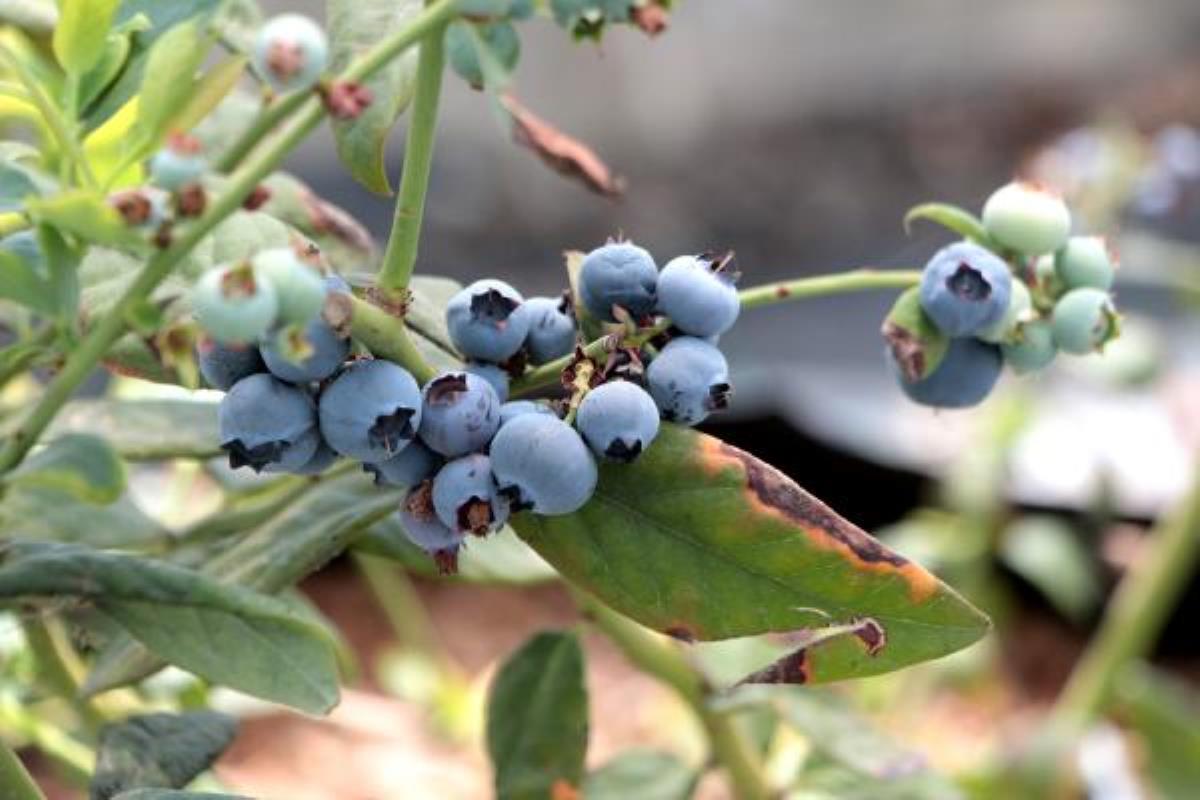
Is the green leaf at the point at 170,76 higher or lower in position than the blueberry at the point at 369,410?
higher

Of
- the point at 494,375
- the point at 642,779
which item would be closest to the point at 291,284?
the point at 494,375

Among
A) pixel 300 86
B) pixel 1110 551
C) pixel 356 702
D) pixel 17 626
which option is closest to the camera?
pixel 300 86

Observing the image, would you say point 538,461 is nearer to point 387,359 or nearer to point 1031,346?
point 387,359

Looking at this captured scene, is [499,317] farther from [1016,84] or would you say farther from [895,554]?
[1016,84]

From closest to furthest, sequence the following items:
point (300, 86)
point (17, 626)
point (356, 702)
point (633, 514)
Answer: point (300, 86) → point (633, 514) → point (17, 626) → point (356, 702)

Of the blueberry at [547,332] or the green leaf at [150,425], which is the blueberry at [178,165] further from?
the green leaf at [150,425]

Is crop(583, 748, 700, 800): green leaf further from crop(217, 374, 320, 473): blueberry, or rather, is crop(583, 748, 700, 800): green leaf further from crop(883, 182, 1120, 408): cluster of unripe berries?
crop(217, 374, 320, 473): blueberry

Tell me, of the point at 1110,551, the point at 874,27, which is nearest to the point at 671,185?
the point at 874,27

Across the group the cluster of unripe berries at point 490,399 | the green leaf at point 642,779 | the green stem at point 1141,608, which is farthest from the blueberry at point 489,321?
the green stem at point 1141,608
